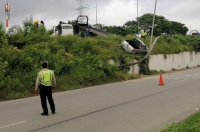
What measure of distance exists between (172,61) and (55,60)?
83.2 feet

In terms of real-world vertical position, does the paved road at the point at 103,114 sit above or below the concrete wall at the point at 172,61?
below

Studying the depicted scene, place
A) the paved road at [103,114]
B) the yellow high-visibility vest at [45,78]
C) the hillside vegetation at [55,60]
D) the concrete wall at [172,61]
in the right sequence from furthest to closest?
1. the concrete wall at [172,61]
2. the hillside vegetation at [55,60]
3. the yellow high-visibility vest at [45,78]
4. the paved road at [103,114]

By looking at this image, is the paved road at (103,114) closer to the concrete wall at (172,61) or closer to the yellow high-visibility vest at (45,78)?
the yellow high-visibility vest at (45,78)

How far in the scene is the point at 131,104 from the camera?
1291 cm

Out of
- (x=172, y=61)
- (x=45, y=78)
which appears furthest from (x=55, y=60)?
(x=172, y=61)

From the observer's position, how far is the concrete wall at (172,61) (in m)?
35.8

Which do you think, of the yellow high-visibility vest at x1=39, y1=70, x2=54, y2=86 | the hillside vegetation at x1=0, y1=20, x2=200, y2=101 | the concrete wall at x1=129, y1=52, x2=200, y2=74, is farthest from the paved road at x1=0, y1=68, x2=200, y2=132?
the concrete wall at x1=129, y1=52, x2=200, y2=74

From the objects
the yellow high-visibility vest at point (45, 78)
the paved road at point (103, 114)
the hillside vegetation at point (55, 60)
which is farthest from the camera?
the hillside vegetation at point (55, 60)

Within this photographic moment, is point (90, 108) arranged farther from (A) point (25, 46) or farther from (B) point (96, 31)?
(B) point (96, 31)

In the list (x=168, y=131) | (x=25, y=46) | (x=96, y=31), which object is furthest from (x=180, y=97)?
(x=96, y=31)

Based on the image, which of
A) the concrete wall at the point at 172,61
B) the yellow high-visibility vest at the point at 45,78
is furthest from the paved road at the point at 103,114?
the concrete wall at the point at 172,61

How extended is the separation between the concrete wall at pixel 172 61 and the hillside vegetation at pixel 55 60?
14.3 feet

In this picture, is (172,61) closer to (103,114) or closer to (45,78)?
(103,114)

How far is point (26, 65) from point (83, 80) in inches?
171
